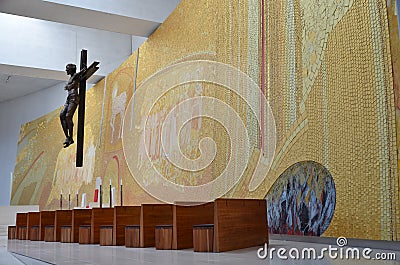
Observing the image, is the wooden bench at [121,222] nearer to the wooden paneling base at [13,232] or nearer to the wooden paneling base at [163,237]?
the wooden paneling base at [163,237]

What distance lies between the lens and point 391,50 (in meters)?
3.77

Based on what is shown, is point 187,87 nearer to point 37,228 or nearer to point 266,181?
point 266,181

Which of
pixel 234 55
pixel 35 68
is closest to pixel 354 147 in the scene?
pixel 234 55

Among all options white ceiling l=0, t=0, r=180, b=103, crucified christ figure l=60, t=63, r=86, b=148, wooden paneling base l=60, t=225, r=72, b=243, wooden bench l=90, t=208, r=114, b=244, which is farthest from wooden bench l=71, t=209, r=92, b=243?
white ceiling l=0, t=0, r=180, b=103

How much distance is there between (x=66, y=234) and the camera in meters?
6.26

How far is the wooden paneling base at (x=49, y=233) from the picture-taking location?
22.1 feet

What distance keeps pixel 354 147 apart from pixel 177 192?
3844 millimetres

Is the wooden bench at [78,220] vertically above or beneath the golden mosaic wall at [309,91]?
beneath

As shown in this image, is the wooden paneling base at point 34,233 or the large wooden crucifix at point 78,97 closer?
the wooden paneling base at point 34,233

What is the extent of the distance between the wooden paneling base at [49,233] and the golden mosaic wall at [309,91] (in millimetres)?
2009

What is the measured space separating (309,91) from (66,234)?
146 inches

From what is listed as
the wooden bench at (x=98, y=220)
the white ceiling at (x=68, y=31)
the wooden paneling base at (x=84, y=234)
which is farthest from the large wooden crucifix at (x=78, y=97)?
the wooden bench at (x=98, y=220)

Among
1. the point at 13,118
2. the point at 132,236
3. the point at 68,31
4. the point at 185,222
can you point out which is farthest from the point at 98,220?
the point at 13,118

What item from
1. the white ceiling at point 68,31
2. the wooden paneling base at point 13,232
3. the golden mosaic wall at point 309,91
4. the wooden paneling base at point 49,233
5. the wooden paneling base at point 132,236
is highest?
the white ceiling at point 68,31
